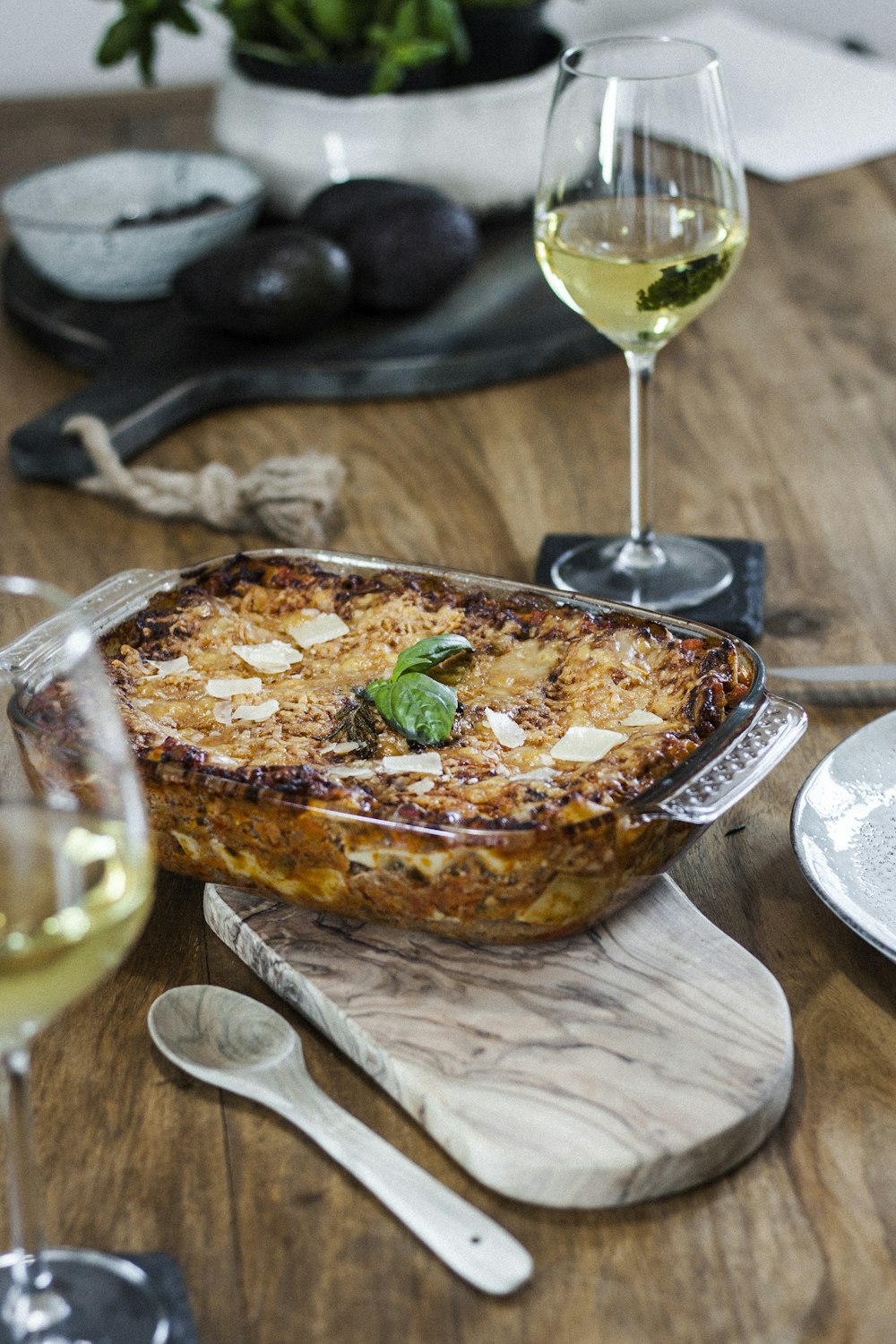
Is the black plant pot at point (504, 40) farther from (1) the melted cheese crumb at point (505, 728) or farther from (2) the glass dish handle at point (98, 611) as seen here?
(1) the melted cheese crumb at point (505, 728)

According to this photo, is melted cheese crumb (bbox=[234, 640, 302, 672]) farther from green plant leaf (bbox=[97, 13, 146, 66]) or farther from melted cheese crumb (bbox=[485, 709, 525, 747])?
green plant leaf (bbox=[97, 13, 146, 66])

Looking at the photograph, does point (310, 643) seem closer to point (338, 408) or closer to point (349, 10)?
point (338, 408)

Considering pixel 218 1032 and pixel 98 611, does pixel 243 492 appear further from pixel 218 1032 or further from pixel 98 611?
pixel 218 1032

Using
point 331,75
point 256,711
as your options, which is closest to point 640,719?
point 256,711

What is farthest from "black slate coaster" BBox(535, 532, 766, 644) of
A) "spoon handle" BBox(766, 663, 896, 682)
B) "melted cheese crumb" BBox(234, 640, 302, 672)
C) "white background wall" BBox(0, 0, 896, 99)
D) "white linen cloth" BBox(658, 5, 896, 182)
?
"white background wall" BBox(0, 0, 896, 99)

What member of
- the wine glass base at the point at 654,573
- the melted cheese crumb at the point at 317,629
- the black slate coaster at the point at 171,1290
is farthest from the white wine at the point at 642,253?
Answer: the black slate coaster at the point at 171,1290
